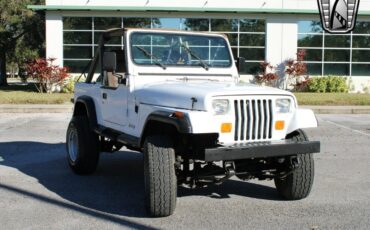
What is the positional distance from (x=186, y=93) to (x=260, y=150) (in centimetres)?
95

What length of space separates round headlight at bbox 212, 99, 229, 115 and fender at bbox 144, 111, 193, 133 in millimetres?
326

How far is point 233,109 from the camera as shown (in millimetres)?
5516

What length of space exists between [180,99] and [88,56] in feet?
72.7

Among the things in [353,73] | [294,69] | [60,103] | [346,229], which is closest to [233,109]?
[346,229]

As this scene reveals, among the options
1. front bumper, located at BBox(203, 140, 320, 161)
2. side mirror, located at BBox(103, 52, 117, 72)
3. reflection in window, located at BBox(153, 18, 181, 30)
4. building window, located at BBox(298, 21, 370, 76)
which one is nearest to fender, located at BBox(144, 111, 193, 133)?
front bumper, located at BBox(203, 140, 320, 161)

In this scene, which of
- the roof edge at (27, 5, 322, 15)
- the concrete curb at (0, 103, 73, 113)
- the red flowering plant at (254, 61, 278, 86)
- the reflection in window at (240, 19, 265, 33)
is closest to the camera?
the concrete curb at (0, 103, 73, 113)

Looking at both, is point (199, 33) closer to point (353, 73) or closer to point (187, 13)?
point (187, 13)

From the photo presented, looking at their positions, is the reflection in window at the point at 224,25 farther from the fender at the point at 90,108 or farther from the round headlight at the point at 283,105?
the round headlight at the point at 283,105

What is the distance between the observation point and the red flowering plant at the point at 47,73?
964 inches

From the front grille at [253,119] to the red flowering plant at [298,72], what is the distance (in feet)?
67.9

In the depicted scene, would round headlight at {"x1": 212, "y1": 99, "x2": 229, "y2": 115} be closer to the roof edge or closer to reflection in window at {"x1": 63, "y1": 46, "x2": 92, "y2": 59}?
the roof edge

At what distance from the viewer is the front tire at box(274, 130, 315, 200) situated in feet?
20.3

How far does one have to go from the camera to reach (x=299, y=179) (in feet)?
20.7

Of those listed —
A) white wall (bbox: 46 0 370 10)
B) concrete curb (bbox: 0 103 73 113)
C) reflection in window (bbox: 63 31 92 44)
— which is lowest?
concrete curb (bbox: 0 103 73 113)
